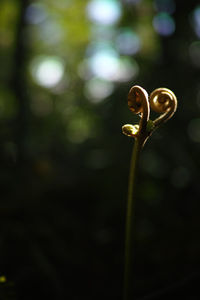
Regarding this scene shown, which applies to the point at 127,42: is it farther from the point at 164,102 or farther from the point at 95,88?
the point at 164,102

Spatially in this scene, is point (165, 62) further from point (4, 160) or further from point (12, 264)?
point (12, 264)

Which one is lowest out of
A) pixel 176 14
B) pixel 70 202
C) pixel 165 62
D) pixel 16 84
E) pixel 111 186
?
pixel 70 202

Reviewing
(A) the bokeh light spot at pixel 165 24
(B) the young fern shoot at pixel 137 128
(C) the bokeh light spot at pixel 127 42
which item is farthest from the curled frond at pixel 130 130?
(C) the bokeh light spot at pixel 127 42

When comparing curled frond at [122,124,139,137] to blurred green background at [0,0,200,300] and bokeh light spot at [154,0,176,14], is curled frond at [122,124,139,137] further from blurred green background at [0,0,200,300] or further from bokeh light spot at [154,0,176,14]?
bokeh light spot at [154,0,176,14]

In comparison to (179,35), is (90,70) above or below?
below

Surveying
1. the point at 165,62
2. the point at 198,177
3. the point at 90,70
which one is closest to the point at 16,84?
the point at 90,70

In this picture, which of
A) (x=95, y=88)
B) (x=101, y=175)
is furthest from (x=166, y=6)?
(x=95, y=88)
